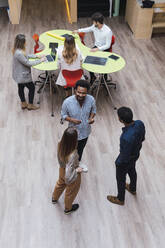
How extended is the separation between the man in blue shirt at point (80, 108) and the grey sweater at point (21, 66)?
56.1 inches

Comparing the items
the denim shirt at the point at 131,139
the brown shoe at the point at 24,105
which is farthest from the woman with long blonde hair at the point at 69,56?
the denim shirt at the point at 131,139

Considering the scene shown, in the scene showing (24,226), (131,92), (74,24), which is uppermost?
(74,24)

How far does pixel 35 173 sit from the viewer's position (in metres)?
3.97

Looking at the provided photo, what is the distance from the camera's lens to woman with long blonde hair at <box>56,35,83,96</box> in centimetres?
414

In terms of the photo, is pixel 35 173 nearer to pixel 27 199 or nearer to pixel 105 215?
pixel 27 199

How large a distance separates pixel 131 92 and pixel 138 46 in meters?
2.10

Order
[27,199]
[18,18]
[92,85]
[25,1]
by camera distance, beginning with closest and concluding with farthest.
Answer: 1. [27,199]
2. [92,85]
3. [18,18]
4. [25,1]

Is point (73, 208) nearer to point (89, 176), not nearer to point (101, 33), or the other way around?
point (89, 176)

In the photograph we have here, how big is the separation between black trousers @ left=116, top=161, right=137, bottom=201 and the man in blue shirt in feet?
1.37

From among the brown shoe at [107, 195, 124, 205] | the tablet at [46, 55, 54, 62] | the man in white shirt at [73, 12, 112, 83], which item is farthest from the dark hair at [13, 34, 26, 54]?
the brown shoe at [107, 195, 124, 205]

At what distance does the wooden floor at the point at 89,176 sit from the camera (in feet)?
10.8

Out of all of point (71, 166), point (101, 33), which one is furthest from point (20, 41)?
point (71, 166)

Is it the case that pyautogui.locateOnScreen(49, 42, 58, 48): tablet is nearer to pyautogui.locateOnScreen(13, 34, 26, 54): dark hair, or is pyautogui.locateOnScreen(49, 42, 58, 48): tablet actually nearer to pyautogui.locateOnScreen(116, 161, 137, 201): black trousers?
pyautogui.locateOnScreen(13, 34, 26, 54): dark hair

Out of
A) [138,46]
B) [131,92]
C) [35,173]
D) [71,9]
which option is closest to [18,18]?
[71,9]
